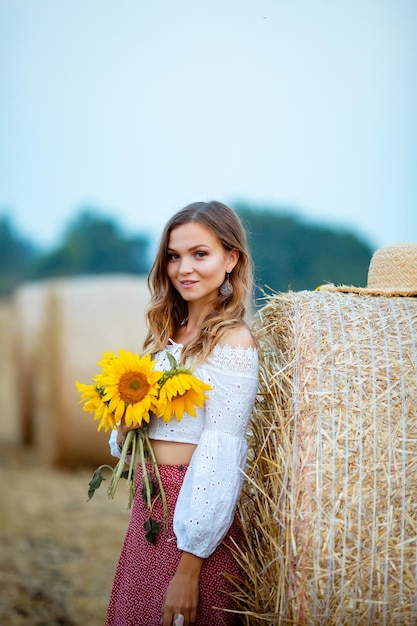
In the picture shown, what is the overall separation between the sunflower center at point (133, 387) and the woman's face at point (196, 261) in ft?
0.94

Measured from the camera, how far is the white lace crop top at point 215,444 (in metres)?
1.72

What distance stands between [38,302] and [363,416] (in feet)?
16.5

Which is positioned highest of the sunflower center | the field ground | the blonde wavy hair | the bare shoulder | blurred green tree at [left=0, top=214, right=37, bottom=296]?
the blonde wavy hair

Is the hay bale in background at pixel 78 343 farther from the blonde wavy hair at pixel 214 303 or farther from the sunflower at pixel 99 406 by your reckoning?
the sunflower at pixel 99 406

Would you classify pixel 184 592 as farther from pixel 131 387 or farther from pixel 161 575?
pixel 131 387

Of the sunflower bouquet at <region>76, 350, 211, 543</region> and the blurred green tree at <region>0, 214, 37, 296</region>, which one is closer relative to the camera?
the sunflower bouquet at <region>76, 350, 211, 543</region>

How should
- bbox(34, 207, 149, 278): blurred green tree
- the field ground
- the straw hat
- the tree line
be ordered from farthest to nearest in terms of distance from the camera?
1. bbox(34, 207, 149, 278): blurred green tree
2. the tree line
3. the field ground
4. the straw hat

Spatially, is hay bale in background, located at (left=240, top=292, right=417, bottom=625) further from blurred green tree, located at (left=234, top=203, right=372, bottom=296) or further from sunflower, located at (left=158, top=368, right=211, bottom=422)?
blurred green tree, located at (left=234, top=203, right=372, bottom=296)

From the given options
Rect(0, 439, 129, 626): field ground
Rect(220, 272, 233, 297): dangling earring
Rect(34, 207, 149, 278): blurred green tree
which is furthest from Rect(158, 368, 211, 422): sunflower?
Rect(34, 207, 149, 278): blurred green tree

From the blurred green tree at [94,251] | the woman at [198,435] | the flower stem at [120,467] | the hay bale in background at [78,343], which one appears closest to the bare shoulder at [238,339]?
the woman at [198,435]

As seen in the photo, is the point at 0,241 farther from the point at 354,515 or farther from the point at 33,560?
the point at 354,515

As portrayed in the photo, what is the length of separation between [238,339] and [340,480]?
17.1 inches

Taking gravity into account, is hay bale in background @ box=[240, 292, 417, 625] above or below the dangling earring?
below

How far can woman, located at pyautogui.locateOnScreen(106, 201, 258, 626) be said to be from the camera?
5.69 feet
